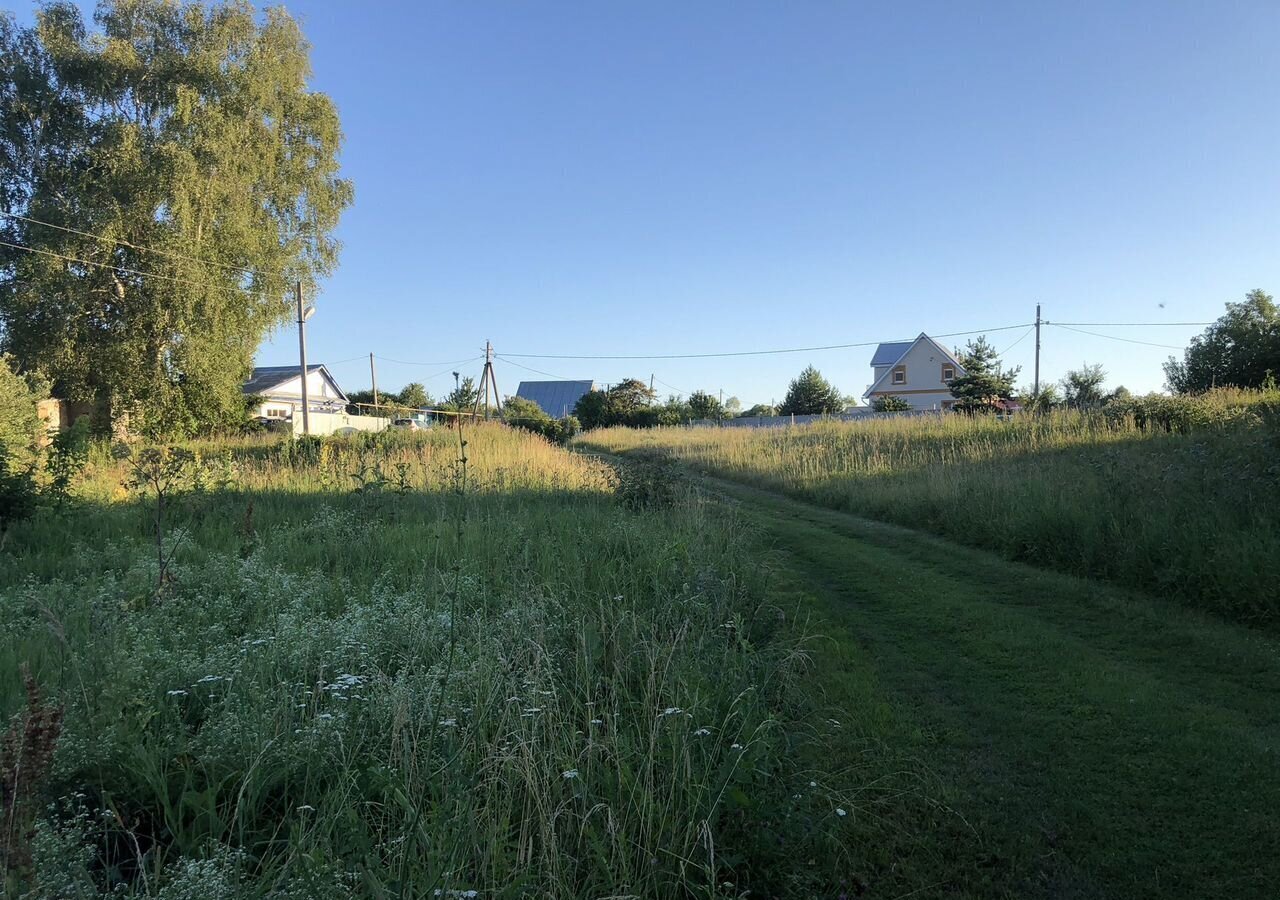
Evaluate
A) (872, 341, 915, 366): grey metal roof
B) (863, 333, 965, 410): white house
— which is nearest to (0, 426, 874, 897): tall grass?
(863, 333, 965, 410): white house

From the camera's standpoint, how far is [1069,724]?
3951 millimetres

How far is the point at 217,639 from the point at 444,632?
4.55ft

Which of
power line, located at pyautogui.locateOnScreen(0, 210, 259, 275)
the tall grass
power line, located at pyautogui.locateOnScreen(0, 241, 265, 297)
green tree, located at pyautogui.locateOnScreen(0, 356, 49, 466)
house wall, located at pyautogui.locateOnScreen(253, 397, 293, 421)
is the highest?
power line, located at pyautogui.locateOnScreen(0, 210, 259, 275)

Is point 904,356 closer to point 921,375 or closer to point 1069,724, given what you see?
point 921,375

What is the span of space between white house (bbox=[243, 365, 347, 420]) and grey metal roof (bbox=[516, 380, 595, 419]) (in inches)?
1092

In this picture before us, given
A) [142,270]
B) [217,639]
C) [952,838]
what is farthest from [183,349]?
[952,838]

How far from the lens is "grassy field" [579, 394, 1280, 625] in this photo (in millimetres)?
6516

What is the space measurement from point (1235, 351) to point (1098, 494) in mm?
28465

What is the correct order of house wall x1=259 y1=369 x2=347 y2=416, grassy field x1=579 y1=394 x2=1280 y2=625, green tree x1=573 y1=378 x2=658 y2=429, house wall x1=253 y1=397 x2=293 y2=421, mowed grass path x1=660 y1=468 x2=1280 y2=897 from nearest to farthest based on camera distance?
mowed grass path x1=660 y1=468 x2=1280 y2=897 → grassy field x1=579 y1=394 x2=1280 y2=625 → house wall x1=253 y1=397 x2=293 y2=421 → house wall x1=259 y1=369 x2=347 y2=416 → green tree x1=573 y1=378 x2=658 y2=429

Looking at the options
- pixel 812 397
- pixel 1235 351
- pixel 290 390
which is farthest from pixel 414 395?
pixel 1235 351

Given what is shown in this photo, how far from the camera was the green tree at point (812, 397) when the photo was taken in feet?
185

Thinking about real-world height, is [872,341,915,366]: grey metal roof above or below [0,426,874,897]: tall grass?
above

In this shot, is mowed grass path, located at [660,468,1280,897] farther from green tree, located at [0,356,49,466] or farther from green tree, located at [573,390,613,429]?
green tree, located at [573,390,613,429]

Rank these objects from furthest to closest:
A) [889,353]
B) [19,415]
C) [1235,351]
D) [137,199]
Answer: [889,353] → [1235,351] → [137,199] → [19,415]
